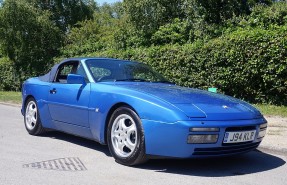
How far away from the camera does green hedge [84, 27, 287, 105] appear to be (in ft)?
34.2

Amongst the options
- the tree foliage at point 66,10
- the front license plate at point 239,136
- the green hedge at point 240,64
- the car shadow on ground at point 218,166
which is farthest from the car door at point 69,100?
the tree foliage at point 66,10

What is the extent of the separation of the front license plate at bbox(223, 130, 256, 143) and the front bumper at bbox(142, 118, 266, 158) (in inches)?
2.2

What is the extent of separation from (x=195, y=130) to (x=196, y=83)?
801cm

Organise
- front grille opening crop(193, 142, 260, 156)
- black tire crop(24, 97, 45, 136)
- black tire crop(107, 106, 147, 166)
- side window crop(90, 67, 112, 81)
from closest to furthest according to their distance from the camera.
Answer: front grille opening crop(193, 142, 260, 156) → black tire crop(107, 106, 147, 166) → side window crop(90, 67, 112, 81) → black tire crop(24, 97, 45, 136)

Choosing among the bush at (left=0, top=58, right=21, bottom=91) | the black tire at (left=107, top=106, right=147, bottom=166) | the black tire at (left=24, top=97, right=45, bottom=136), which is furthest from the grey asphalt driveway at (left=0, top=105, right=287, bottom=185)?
the bush at (left=0, top=58, right=21, bottom=91)

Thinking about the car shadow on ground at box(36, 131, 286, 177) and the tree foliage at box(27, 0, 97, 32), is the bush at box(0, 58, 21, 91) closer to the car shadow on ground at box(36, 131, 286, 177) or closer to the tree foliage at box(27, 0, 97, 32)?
the tree foliage at box(27, 0, 97, 32)

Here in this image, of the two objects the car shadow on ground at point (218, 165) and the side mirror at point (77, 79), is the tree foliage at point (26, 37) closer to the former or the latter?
the side mirror at point (77, 79)

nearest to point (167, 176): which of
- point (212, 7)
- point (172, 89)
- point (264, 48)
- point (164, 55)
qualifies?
point (172, 89)

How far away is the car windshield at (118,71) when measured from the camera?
5965mm

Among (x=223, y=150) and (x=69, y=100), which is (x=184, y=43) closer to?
(x=69, y=100)

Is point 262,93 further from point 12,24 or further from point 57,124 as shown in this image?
point 12,24

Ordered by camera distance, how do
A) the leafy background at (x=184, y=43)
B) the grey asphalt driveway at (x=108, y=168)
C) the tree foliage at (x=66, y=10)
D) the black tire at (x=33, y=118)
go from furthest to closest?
1. the tree foliage at (x=66, y=10)
2. the leafy background at (x=184, y=43)
3. the black tire at (x=33, y=118)
4. the grey asphalt driveway at (x=108, y=168)

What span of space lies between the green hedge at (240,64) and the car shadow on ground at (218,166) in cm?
516

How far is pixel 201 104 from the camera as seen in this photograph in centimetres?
486
